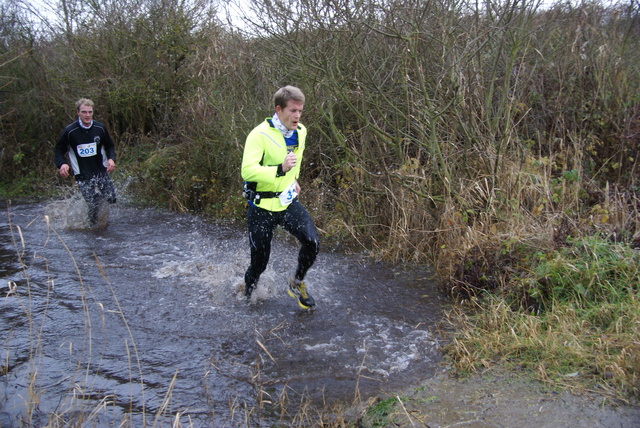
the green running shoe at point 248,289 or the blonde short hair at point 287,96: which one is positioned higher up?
the blonde short hair at point 287,96

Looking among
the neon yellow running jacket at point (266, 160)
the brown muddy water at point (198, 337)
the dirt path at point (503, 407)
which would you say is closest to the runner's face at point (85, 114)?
the brown muddy water at point (198, 337)

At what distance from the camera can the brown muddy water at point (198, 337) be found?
3.81 m

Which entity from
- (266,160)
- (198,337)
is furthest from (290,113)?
(198,337)

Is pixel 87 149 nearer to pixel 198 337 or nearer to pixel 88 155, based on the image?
pixel 88 155

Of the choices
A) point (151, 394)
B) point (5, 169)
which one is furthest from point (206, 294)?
point (5, 169)

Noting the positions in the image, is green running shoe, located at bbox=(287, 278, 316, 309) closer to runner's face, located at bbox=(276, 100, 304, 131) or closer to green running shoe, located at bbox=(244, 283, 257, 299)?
green running shoe, located at bbox=(244, 283, 257, 299)

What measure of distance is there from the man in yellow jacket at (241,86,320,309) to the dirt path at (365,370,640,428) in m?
1.90

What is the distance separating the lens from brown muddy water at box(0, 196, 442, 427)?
3.81m

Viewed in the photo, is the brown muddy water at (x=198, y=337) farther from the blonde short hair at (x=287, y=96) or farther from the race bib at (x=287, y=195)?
the blonde short hair at (x=287, y=96)

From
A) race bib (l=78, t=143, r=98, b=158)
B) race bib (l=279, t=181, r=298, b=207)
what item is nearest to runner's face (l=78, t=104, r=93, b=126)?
A: race bib (l=78, t=143, r=98, b=158)

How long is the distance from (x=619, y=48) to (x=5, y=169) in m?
13.9

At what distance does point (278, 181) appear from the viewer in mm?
4988

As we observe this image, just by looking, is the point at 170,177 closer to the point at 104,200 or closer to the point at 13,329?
the point at 104,200

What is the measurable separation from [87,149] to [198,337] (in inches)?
192
